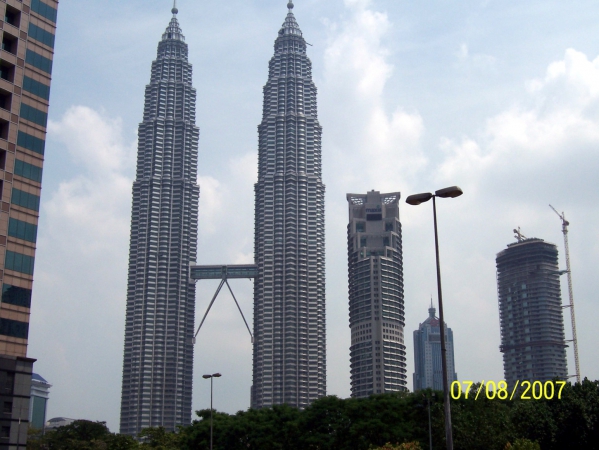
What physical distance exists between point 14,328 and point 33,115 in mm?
18551

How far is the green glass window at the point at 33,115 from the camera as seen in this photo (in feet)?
229

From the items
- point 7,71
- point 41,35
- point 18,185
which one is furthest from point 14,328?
point 41,35

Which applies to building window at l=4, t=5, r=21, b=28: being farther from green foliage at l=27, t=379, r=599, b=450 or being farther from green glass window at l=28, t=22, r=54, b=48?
green foliage at l=27, t=379, r=599, b=450

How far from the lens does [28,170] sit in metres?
69.6

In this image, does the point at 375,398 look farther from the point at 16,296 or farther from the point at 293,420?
the point at 16,296

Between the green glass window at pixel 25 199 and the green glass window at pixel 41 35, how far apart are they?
46.2 feet

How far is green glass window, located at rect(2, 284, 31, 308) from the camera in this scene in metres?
66.4

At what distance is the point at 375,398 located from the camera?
311 feet

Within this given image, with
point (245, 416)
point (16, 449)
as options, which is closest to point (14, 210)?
point (16, 449)

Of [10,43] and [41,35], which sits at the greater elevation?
[41,35]

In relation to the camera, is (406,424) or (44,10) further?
(406,424)

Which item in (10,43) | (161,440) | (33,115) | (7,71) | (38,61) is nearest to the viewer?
(7,71)

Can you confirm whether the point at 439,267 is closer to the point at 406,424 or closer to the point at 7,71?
the point at 7,71

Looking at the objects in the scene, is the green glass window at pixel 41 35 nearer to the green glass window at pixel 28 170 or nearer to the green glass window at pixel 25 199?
the green glass window at pixel 28 170
